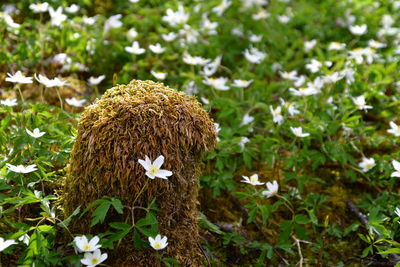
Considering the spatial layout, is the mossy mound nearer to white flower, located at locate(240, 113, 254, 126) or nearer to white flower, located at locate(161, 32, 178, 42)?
white flower, located at locate(240, 113, 254, 126)

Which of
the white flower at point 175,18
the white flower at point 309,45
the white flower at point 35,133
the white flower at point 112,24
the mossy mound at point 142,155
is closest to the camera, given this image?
the mossy mound at point 142,155

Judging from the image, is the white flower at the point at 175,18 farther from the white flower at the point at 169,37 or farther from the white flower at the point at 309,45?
the white flower at the point at 309,45

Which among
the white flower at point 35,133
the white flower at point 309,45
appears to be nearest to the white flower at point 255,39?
the white flower at point 309,45

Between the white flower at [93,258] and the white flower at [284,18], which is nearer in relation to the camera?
the white flower at [93,258]

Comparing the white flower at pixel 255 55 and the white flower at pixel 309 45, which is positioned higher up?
the white flower at pixel 255 55

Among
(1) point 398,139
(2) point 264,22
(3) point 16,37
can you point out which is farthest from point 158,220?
(2) point 264,22

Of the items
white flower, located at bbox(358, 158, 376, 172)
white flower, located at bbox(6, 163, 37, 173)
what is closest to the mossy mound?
white flower, located at bbox(6, 163, 37, 173)

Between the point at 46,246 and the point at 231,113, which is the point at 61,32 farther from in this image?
the point at 46,246
